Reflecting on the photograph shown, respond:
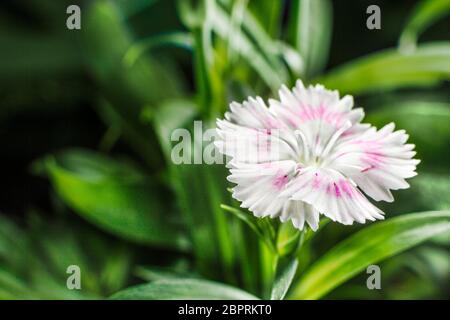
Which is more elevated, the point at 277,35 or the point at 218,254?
the point at 277,35

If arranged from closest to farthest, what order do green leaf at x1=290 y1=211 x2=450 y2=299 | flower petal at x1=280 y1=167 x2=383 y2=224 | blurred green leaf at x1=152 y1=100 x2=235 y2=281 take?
1. flower petal at x1=280 y1=167 x2=383 y2=224
2. green leaf at x1=290 y1=211 x2=450 y2=299
3. blurred green leaf at x1=152 y1=100 x2=235 y2=281

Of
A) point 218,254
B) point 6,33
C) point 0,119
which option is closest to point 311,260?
point 218,254

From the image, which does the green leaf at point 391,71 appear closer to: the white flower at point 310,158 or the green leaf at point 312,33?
the green leaf at point 312,33

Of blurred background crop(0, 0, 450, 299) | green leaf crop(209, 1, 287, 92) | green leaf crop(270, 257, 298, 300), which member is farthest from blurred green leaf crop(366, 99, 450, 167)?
green leaf crop(270, 257, 298, 300)

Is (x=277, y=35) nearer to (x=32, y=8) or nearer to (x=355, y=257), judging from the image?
(x=355, y=257)

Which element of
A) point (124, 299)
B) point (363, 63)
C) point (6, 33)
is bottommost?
point (124, 299)

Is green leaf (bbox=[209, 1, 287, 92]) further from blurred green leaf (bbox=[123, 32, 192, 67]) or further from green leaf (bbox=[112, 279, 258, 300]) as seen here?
green leaf (bbox=[112, 279, 258, 300])
